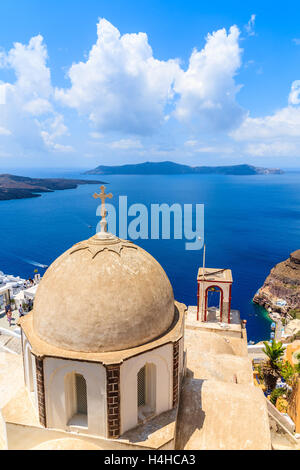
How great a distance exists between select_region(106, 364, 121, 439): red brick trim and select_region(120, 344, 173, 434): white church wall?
0.56ft

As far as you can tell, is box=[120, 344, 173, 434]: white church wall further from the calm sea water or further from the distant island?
the distant island

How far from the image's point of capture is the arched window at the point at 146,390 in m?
9.45

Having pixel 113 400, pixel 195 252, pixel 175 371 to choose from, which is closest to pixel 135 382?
pixel 113 400

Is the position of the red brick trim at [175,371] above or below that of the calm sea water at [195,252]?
above

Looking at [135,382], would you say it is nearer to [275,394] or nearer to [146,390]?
[146,390]

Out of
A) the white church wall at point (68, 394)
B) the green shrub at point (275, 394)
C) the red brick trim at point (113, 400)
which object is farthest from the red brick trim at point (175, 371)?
the green shrub at point (275, 394)

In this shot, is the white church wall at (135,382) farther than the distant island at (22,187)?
No

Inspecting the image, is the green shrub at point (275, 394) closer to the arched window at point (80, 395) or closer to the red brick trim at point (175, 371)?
the red brick trim at point (175, 371)

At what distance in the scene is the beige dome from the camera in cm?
848

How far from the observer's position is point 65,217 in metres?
101

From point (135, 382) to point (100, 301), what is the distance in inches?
103

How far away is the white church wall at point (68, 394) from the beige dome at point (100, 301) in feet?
1.62
